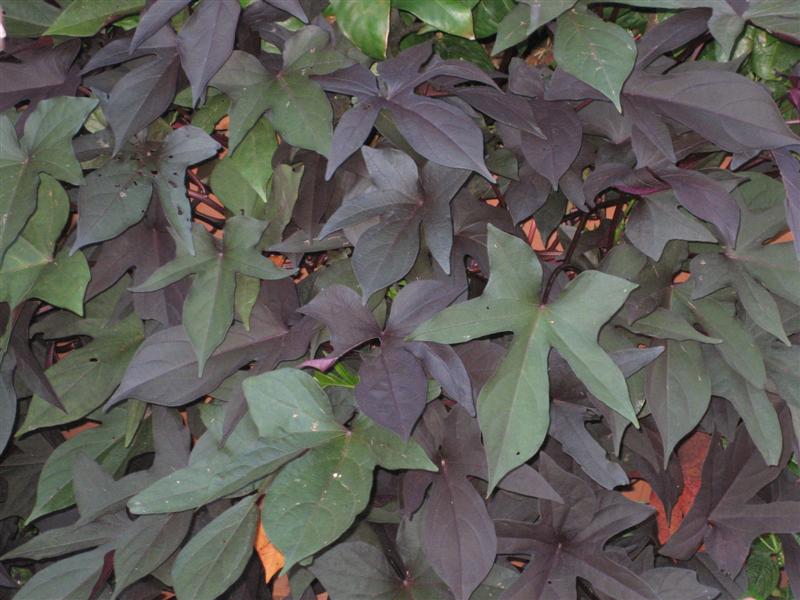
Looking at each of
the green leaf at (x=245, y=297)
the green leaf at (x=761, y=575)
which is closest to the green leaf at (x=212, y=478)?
the green leaf at (x=245, y=297)

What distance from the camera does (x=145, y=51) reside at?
2.46 feet

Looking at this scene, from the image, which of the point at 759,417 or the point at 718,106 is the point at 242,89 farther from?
the point at 759,417

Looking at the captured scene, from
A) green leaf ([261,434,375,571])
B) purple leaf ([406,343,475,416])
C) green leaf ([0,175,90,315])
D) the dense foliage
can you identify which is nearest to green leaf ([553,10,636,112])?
the dense foliage

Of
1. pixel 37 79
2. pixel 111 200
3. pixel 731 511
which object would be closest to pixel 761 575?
pixel 731 511

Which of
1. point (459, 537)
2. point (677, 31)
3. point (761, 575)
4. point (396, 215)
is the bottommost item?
point (761, 575)

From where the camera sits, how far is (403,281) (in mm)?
832

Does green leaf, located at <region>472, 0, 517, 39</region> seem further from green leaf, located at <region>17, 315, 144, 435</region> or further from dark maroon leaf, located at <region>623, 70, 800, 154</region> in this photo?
green leaf, located at <region>17, 315, 144, 435</region>

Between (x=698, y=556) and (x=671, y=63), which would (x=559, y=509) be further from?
(x=671, y=63)

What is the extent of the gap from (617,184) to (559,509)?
0.29m

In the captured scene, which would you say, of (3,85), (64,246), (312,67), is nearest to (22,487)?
(64,246)

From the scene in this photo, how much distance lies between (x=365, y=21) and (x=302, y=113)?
9cm

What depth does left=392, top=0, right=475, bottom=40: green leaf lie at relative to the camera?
0.73m

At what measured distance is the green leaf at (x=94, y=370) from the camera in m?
0.85

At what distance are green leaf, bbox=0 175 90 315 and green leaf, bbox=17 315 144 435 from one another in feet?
0.27
